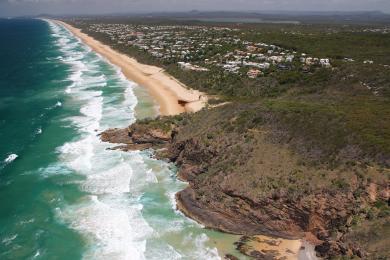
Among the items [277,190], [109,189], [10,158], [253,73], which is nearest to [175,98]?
[253,73]

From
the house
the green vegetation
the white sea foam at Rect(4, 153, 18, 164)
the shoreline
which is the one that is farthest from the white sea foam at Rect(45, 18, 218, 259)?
the house

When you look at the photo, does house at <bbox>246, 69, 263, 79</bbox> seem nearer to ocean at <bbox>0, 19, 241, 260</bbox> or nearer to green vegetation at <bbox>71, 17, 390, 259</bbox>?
green vegetation at <bbox>71, 17, 390, 259</bbox>

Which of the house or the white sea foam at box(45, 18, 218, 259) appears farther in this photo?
the house

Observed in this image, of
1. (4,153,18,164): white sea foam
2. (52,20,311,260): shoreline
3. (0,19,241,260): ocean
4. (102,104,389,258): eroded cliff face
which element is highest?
(102,104,389,258): eroded cliff face

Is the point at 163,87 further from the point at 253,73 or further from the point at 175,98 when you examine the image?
the point at 253,73

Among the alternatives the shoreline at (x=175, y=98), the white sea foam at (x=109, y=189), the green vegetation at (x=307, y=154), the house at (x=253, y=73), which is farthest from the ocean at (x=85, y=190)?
the house at (x=253, y=73)

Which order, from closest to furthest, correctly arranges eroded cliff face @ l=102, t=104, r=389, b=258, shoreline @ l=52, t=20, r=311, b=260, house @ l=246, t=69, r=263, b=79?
eroded cliff face @ l=102, t=104, r=389, b=258
shoreline @ l=52, t=20, r=311, b=260
house @ l=246, t=69, r=263, b=79
